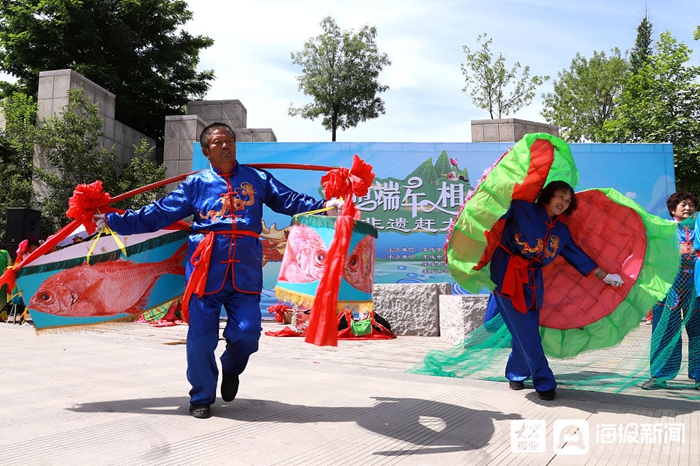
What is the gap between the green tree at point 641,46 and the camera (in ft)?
Result: 92.5

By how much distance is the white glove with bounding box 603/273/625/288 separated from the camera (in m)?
3.66

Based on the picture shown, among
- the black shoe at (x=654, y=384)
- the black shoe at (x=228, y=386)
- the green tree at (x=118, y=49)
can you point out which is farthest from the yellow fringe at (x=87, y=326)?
the green tree at (x=118, y=49)

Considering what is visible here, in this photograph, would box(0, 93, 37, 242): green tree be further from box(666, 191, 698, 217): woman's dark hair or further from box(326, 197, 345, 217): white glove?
box(666, 191, 698, 217): woman's dark hair

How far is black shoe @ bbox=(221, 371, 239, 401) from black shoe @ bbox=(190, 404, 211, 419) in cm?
28

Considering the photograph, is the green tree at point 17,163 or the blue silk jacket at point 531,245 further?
the green tree at point 17,163

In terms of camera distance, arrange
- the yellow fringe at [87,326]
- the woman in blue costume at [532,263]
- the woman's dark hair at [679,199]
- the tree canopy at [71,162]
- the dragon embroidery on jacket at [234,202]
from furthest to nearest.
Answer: the tree canopy at [71,162], the woman's dark hair at [679,199], the yellow fringe at [87,326], the woman in blue costume at [532,263], the dragon embroidery on jacket at [234,202]

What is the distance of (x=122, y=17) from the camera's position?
19781 mm

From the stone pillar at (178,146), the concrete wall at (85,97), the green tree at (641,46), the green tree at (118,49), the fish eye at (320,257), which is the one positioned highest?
the green tree at (641,46)

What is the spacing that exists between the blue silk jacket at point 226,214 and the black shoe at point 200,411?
2.12ft

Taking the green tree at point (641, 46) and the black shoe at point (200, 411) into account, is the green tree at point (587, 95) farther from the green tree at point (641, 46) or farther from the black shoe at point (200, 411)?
the black shoe at point (200, 411)

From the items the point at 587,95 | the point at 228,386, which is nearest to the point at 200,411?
the point at 228,386

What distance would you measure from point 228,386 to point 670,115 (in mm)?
19323

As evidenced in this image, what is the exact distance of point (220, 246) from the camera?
10.1 ft

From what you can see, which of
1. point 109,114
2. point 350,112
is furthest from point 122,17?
point 350,112
